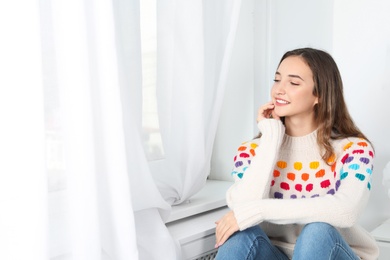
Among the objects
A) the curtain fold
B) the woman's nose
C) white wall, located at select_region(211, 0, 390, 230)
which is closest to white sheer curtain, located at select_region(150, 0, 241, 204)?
the woman's nose

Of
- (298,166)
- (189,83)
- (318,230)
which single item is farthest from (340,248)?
(189,83)

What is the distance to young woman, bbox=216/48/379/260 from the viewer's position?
1.52 meters

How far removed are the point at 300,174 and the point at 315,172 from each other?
0.15ft

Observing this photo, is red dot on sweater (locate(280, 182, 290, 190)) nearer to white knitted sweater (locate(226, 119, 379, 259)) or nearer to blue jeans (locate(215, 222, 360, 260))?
white knitted sweater (locate(226, 119, 379, 259))

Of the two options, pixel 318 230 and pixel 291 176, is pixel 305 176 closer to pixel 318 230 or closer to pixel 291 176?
pixel 291 176

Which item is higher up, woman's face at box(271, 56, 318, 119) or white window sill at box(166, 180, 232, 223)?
woman's face at box(271, 56, 318, 119)

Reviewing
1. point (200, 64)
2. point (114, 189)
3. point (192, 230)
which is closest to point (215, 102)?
point (200, 64)

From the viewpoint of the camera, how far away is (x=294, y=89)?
1.66m

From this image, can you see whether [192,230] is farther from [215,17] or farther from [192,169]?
[215,17]

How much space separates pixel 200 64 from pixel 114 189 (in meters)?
0.55

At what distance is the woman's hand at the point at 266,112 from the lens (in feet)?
5.77

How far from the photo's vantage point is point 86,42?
1291 mm

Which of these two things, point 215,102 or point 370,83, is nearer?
point 215,102

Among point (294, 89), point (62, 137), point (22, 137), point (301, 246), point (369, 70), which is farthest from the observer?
point (369, 70)
